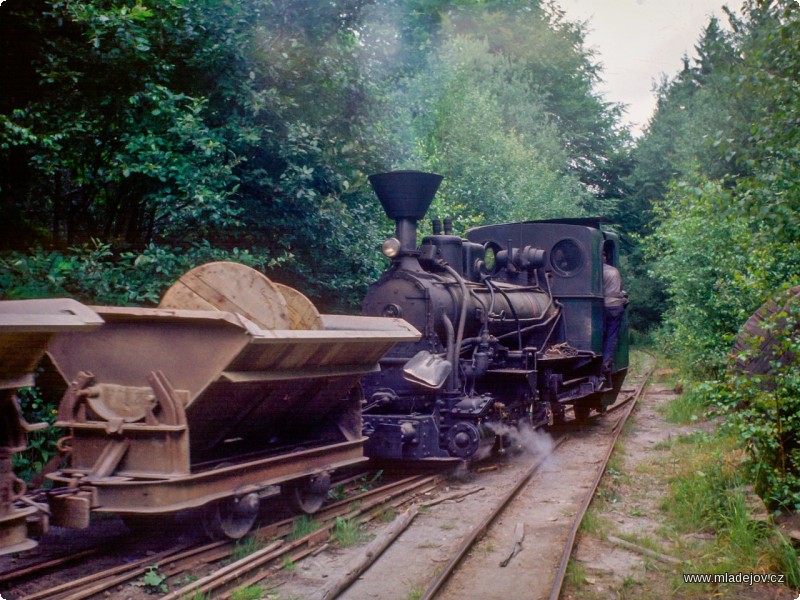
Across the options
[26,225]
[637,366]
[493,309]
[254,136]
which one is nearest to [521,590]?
[493,309]

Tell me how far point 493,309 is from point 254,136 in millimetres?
3580

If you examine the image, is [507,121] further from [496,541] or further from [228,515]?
[228,515]

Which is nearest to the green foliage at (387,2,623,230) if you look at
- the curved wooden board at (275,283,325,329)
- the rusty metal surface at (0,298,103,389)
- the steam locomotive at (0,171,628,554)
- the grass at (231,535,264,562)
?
the steam locomotive at (0,171,628,554)

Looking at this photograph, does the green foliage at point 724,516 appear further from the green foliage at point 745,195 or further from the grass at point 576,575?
the green foliage at point 745,195

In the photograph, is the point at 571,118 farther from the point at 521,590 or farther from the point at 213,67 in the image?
the point at 521,590

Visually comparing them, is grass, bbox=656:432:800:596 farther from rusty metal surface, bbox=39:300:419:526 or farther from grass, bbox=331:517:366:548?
rusty metal surface, bbox=39:300:419:526

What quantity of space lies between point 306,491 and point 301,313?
1523 millimetres

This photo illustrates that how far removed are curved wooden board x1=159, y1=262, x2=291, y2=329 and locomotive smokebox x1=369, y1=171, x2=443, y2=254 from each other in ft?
8.95

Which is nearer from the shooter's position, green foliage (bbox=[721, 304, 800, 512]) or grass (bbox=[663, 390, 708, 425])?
green foliage (bbox=[721, 304, 800, 512])

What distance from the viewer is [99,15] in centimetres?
698

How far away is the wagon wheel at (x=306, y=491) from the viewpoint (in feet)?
20.6

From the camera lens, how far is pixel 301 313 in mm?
6277

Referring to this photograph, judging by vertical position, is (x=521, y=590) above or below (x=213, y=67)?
below

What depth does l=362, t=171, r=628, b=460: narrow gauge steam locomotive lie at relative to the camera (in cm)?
803
